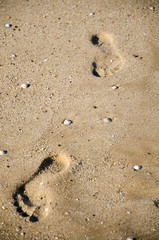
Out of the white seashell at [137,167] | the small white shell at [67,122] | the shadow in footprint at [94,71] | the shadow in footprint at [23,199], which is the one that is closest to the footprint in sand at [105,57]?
the shadow in footprint at [94,71]

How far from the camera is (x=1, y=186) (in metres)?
3.08

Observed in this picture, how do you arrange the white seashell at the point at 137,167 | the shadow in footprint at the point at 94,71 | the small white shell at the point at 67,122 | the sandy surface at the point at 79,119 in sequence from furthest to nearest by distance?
the shadow in footprint at the point at 94,71
the small white shell at the point at 67,122
the white seashell at the point at 137,167
the sandy surface at the point at 79,119

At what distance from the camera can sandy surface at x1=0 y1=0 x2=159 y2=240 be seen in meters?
2.88

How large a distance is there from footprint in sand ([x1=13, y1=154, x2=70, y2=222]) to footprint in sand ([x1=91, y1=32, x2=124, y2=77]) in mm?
1503

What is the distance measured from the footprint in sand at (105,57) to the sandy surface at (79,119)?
0.01 m

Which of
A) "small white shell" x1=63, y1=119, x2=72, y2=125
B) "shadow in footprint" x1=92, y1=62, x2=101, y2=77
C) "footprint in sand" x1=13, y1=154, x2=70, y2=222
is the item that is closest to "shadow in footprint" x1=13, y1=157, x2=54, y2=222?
"footprint in sand" x1=13, y1=154, x2=70, y2=222

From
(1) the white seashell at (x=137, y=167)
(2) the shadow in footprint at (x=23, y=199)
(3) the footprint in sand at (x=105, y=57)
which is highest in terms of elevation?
(3) the footprint in sand at (x=105, y=57)

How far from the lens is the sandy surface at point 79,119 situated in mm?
2879

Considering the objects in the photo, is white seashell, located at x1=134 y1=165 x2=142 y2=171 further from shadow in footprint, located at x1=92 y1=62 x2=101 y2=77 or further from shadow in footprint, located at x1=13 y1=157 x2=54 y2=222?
shadow in footprint, located at x1=92 y1=62 x2=101 y2=77

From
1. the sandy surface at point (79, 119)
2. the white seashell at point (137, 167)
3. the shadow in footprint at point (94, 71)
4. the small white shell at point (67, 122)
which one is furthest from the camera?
the shadow in footprint at point (94, 71)

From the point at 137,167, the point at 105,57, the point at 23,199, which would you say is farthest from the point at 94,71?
the point at 23,199

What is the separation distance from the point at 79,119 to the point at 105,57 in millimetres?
1232

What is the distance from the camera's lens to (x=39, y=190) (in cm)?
306

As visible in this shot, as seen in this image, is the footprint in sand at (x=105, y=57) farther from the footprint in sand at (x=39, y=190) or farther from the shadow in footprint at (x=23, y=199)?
the shadow in footprint at (x=23, y=199)
